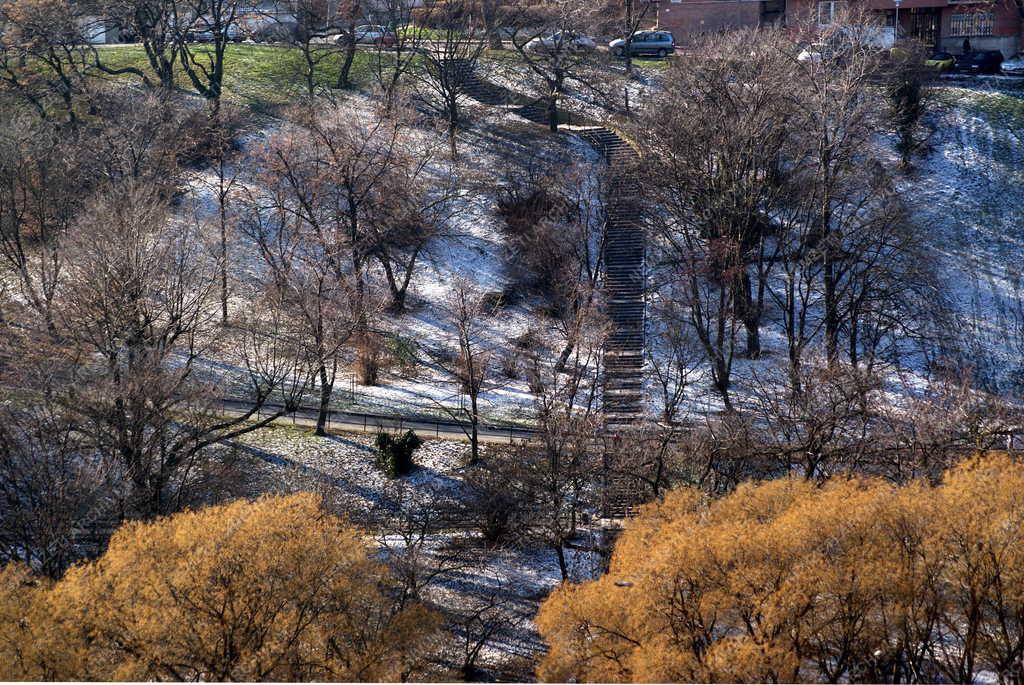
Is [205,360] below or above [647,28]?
below

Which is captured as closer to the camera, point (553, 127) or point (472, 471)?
point (472, 471)

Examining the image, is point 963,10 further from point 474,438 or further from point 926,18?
point 474,438

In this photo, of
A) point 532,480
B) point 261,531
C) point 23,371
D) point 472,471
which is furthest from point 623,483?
point 23,371

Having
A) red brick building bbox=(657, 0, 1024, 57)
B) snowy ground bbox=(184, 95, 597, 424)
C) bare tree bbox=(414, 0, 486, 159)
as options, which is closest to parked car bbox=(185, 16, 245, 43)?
snowy ground bbox=(184, 95, 597, 424)

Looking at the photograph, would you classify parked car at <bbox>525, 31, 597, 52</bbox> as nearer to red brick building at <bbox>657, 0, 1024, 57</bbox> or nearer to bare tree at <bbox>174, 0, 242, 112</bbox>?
red brick building at <bbox>657, 0, 1024, 57</bbox>

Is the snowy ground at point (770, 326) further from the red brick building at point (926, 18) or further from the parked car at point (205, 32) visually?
the parked car at point (205, 32)

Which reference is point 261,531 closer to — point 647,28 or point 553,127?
point 553,127
